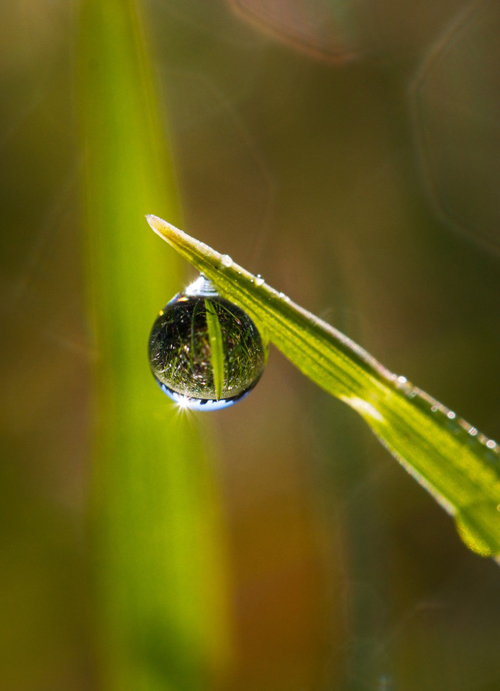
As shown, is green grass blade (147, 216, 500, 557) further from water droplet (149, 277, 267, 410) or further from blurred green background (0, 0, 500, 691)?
blurred green background (0, 0, 500, 691)

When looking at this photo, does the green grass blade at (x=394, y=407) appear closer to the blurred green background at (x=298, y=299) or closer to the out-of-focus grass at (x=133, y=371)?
the out-of-focus grass at (x=133, y=371)

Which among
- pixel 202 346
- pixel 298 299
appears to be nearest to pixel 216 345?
pixel 202 346

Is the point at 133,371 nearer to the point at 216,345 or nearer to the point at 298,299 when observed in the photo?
the point at 216,345

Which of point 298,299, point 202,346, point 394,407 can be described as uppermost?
point 298,299

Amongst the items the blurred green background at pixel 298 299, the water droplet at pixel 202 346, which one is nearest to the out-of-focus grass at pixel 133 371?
the water droplet at pixel 202 346

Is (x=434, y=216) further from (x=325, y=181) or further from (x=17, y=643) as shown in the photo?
(x=17, y=643)
